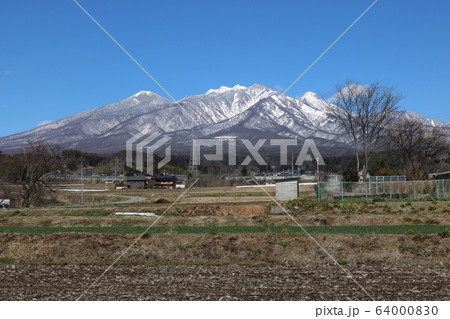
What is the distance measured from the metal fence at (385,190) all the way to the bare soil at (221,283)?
32866 millimetres

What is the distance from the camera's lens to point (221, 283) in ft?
49.4

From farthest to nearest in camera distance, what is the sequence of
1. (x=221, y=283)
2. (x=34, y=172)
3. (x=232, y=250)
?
(x=34, y=172)
(x=232, y=250)
(x=221, y=283)

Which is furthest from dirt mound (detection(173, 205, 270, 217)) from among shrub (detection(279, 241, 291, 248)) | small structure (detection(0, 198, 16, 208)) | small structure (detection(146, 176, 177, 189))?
small structure (detection(146, 176, 177, 189))

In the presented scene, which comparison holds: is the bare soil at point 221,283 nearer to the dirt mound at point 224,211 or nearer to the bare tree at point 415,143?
the dirt mound at point 224,211

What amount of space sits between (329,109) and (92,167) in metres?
126

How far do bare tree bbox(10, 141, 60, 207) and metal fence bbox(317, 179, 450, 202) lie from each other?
3998 cm

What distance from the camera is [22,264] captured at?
19719 mm

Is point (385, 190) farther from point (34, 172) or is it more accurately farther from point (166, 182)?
point (166, 182)

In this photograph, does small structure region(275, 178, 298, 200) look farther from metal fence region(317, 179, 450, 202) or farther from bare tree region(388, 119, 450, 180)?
bare tree region(388, 119, 450, 180)

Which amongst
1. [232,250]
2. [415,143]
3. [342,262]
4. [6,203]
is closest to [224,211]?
[232,250]

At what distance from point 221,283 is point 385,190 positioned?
3919cm

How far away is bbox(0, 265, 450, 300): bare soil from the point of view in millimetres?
13211
